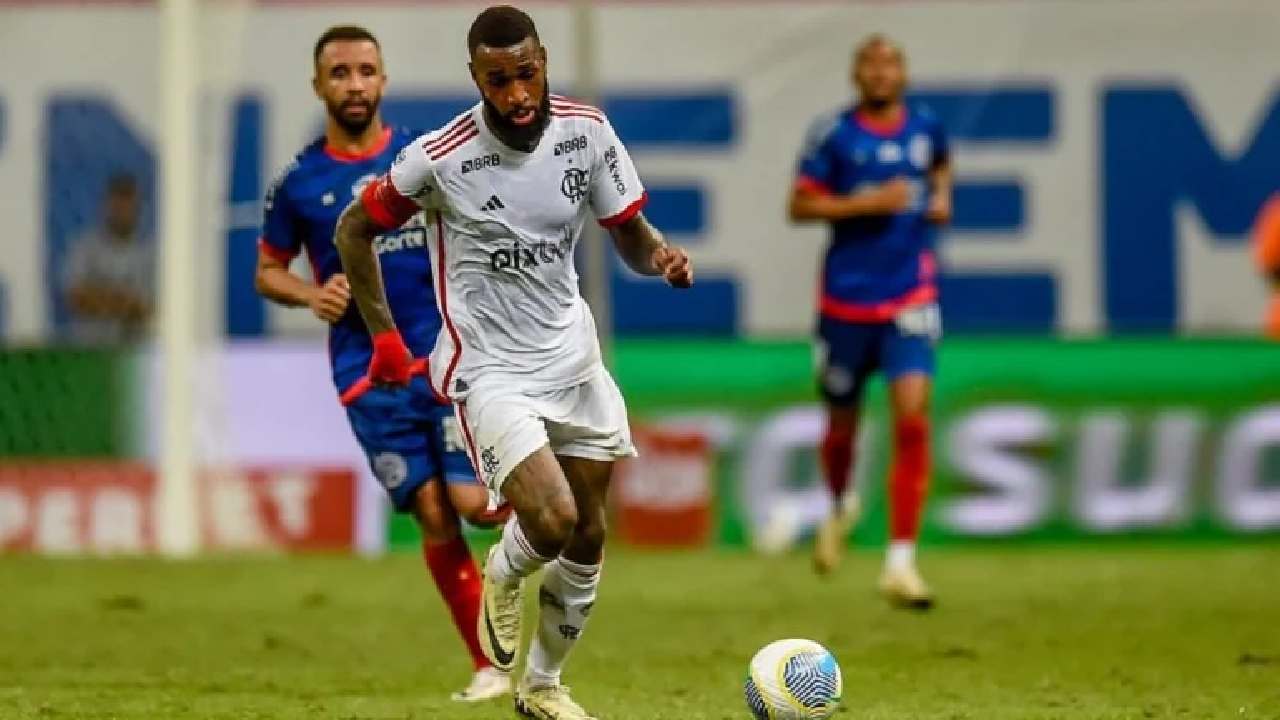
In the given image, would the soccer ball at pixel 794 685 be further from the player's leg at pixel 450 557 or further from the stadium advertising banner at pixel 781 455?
the stadium advertising banner at pixel 781 455

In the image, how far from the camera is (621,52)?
631 inches

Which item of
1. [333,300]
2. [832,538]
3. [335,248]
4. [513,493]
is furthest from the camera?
[832,538]

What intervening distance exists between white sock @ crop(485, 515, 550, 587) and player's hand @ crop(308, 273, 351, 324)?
1.21 meters

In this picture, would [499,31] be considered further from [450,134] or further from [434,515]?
[434,515]

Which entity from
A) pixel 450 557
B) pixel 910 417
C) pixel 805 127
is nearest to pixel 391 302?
pixel 450 557

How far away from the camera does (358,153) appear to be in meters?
8.54

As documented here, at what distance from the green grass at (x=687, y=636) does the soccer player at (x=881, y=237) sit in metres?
1.05

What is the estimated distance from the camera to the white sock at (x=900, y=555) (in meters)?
11.0

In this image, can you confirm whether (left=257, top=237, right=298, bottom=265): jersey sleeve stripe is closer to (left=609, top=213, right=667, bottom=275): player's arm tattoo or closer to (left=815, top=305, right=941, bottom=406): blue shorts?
(left=609, top=213, right=667, bottom=275): player's arm tattoo

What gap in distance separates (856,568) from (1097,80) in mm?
4236

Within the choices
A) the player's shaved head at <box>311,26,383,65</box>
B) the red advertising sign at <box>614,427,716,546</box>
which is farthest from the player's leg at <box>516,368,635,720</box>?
the red advertising sign at <box>614,427,716,546</box>

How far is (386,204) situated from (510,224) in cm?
37

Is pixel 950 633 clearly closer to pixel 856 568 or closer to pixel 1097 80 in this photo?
pixel 856 568

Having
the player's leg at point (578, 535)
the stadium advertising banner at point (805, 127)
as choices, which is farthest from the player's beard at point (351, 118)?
the stadium advertising banner at point (805, 127)
